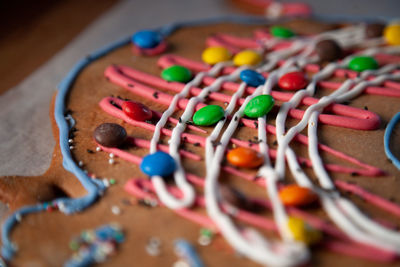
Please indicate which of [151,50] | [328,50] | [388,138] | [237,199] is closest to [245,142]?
[237,199]

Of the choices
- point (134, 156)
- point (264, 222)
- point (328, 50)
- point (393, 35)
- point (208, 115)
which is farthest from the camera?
point (393, 35)

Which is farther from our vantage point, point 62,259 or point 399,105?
point 399,105

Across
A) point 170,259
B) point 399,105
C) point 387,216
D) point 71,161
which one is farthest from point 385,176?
point 71,161

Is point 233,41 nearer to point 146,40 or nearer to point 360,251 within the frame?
point 146,40

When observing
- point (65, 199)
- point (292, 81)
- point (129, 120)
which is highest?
point (292, 81)

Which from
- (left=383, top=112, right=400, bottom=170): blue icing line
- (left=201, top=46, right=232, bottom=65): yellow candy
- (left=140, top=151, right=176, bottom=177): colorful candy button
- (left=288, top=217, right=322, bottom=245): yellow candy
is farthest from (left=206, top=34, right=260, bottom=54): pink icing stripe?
(left=288, top=217, right=322, bottom=245): yellow candy

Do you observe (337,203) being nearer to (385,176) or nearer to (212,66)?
(385,176)

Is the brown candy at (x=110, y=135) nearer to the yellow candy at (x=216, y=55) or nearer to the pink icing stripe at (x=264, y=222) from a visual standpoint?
the pink icing stripe at (x=264, y=222)
